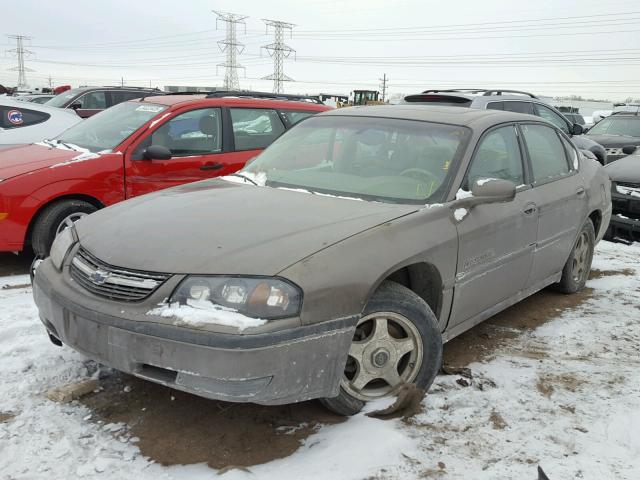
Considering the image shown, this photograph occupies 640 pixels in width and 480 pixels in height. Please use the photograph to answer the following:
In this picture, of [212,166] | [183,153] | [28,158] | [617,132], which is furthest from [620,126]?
[28,158]

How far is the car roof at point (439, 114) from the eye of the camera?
3904 millimetres

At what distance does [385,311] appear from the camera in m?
2.93

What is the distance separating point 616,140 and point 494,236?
9.61 metres

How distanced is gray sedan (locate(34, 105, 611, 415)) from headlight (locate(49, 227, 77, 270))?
0.02 m

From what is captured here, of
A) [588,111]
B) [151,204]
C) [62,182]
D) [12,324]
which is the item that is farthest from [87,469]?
[588,111]

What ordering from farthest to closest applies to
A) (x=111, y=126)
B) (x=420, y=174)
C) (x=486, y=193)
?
(x=111, y=126)
(x=420, y=174)
(x=486, y=193)

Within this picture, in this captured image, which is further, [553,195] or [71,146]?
[71,146]

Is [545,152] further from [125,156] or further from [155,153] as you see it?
[125,156]

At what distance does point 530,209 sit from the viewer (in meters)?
4.03

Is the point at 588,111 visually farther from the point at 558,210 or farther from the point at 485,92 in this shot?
the point at 558,210

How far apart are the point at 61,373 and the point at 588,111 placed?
178 ft

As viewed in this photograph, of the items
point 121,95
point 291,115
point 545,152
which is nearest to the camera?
point 545,152

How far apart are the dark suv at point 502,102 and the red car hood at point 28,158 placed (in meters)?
4.93

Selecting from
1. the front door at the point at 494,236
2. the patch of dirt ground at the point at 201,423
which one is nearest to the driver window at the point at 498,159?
the front door at the point at 494,236
